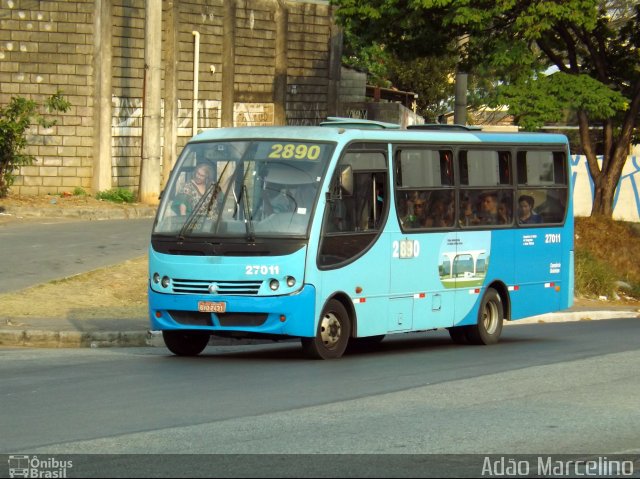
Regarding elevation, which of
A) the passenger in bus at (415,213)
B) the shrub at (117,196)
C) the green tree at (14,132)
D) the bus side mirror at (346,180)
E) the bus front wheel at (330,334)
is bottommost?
the bus front wheel at (330,334)

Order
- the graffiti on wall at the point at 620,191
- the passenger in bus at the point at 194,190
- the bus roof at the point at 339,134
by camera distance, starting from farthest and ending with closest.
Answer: the graffiti on wall at the point at 620,191, the bus roof at the point at 339,134, the passenger in bus at the point at 194,190

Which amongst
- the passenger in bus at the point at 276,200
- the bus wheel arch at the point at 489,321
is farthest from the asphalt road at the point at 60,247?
the bus wheel arch at the point at 489,321

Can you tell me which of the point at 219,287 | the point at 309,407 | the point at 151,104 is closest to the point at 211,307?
the point at 219,287

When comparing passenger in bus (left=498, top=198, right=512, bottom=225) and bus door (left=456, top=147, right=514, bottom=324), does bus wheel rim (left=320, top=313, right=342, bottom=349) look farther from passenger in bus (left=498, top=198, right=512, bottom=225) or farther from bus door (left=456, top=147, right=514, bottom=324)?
passenger in bus (left=498, top=198, right=512, bottom=225)

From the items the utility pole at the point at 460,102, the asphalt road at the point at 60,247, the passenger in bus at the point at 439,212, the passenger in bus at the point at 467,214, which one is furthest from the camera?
the utility pole at the point at 460,102

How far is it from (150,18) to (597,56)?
36.3 feet

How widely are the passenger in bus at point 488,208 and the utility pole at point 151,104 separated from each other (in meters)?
13.5

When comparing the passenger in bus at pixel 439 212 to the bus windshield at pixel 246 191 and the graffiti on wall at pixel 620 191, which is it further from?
the graffiti on wall at pixel 620 191

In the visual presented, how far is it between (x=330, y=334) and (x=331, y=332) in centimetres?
3

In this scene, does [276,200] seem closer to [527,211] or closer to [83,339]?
[83,339]

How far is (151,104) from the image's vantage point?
2839 cm

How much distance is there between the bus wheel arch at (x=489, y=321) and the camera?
1658 cm

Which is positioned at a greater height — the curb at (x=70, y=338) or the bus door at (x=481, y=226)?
the bus door at (x=481, y=226)

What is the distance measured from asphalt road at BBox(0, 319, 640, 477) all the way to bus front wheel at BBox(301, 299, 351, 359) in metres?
0.15
